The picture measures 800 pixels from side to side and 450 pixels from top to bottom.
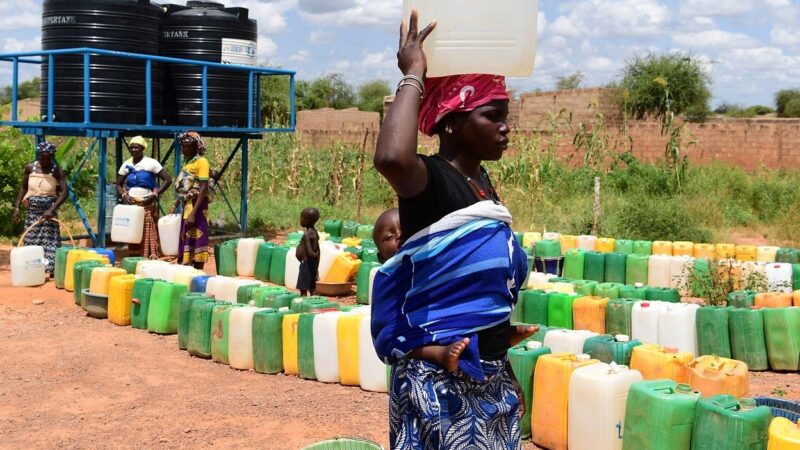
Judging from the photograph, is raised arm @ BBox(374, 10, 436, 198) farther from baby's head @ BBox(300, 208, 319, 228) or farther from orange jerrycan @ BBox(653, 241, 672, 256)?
orange jerrycan @ BBox(653, 241, 672, 256)

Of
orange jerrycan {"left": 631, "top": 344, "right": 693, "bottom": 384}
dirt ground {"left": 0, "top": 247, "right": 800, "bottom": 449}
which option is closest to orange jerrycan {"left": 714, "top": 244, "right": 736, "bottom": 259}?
dirt ground {"left": 0, "top": 247, "right": 800, "bottom": 449}

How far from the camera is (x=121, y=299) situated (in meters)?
7.30

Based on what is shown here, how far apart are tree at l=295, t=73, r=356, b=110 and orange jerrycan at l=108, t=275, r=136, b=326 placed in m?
34.6

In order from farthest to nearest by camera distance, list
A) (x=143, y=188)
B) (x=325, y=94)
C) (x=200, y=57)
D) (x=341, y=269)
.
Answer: (x=325, y=94) → (x=200, y=57) → (x=143, y=188) → (x=341, y=269)

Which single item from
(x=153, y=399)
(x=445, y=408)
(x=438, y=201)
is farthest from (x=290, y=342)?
(x=438, y=201)

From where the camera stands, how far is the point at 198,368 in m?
6.10

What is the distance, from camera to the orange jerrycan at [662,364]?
4.61 meters

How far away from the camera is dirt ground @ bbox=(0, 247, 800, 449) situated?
4.71m

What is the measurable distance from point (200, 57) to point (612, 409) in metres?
8.35

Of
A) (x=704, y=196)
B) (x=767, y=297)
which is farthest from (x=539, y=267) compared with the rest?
(x=704, y=196)

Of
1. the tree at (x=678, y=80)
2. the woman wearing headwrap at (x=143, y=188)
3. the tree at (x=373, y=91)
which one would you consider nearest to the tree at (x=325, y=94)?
the tree at (x=373, y=91)

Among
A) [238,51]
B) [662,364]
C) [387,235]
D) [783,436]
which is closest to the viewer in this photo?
[783,436]

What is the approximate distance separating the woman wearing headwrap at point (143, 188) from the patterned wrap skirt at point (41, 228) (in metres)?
0.87

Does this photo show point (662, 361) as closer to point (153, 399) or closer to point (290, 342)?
point (290, 342)
